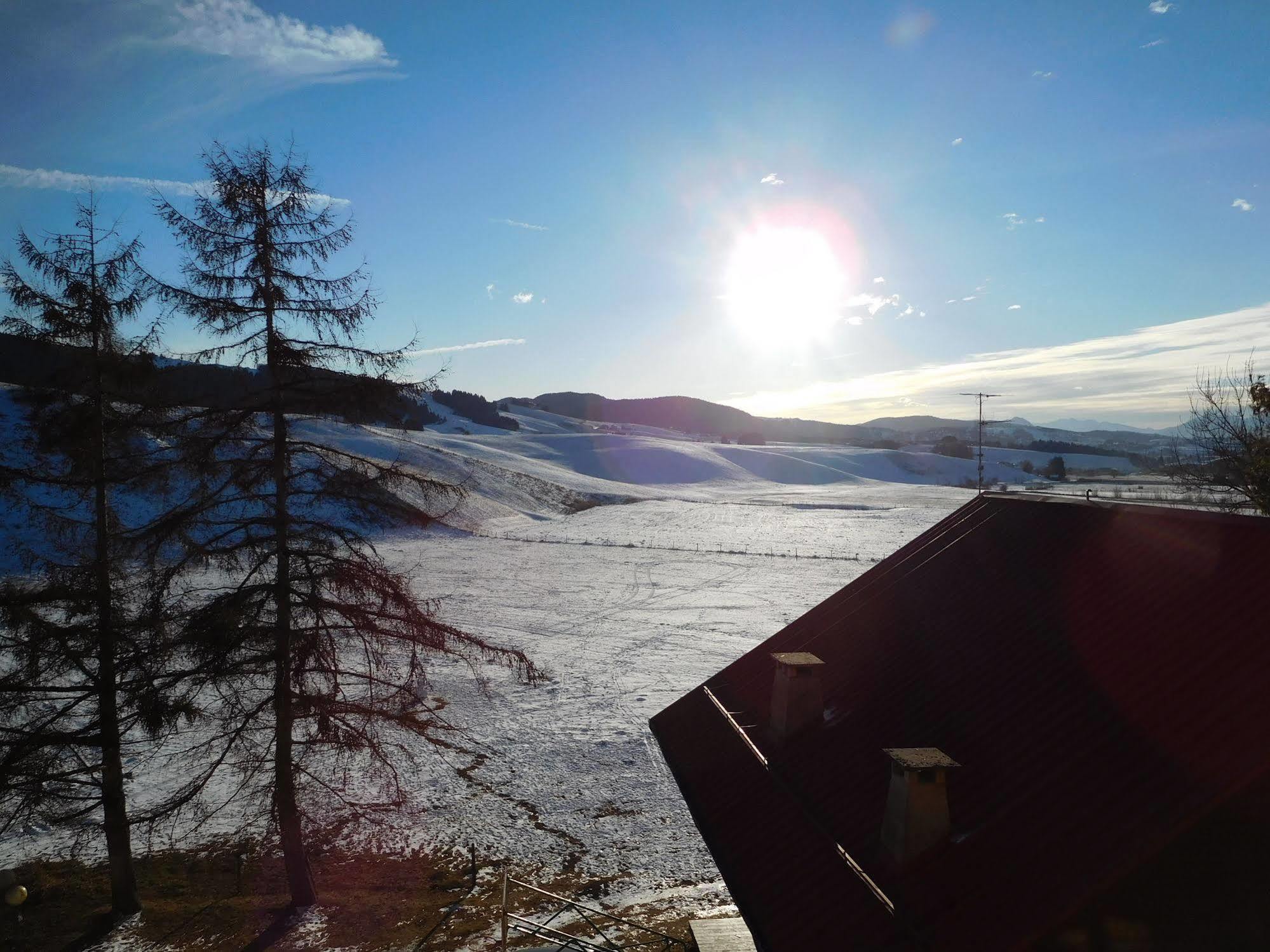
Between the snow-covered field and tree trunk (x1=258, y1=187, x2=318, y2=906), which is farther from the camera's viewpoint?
the snow-covered field

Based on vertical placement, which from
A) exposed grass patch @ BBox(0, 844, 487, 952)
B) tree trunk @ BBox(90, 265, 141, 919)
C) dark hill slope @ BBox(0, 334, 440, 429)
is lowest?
exposed grass patch @ BBox(0, 844, 487, 952)

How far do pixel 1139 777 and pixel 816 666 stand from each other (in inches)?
169

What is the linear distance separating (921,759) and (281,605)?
935cm

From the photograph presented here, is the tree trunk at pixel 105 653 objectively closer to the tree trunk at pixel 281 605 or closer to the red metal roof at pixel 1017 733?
the tree trunk at pixel 281 605

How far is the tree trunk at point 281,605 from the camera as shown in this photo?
11.4 m

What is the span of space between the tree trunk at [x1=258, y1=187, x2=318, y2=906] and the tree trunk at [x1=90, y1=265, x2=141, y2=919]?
2.32m

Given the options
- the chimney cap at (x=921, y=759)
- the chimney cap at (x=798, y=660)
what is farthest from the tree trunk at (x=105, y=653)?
the chimney cap at (x=921, y=759)

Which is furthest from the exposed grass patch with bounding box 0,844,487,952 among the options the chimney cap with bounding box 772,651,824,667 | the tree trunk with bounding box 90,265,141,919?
the chimney cap with bounding box 772,651,824,667

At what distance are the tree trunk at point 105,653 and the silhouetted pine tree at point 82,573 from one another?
0.02 meters

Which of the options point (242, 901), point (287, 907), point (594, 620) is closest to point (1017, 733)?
point (287, 907)

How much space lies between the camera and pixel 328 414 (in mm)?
11922

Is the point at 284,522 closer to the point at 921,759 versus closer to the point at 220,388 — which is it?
the point at 220,388

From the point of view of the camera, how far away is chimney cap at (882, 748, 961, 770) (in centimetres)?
592

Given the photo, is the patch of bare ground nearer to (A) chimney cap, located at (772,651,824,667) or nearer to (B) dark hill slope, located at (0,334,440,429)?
(A) chimney cap, located at (772,651,824,667)
